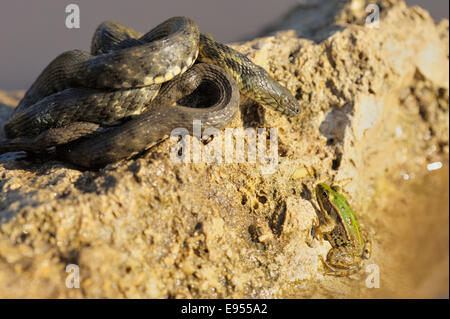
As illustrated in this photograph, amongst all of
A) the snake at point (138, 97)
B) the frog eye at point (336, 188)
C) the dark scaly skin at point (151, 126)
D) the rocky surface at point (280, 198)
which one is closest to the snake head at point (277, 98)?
the snake at point (138, 97)

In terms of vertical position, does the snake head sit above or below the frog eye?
A: above

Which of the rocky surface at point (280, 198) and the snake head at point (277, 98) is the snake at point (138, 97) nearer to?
the snake head at point (277, 98)

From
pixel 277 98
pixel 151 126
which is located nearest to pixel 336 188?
pixel 277 98

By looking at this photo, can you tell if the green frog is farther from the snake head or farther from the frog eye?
the snake head

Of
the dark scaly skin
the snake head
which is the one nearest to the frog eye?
the snake head

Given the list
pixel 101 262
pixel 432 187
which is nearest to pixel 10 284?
pixel 101 262

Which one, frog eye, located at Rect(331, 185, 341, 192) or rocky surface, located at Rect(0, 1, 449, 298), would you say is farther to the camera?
frog eye, located at Rect(331, 185, 341, 192)

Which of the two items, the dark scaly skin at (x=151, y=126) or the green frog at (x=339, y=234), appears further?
the green frog at (x=339, y=234)
